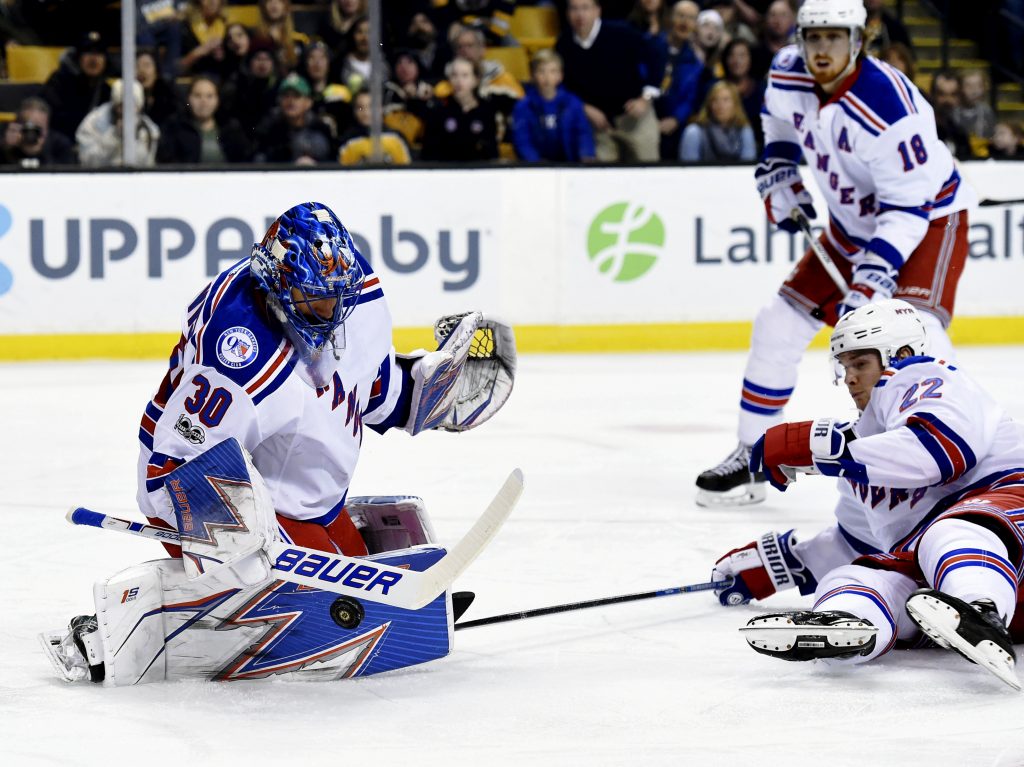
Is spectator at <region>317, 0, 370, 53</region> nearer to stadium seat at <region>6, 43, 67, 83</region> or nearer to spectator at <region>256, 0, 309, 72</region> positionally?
spectator at <region>256, 0, 309, 72</region>

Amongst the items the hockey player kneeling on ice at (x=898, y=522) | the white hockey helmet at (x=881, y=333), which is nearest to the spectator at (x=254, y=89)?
the hockey player kneeling on ice at (x=898, y=522)

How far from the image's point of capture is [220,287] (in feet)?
8.54

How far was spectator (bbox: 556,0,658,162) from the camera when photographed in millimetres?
7617

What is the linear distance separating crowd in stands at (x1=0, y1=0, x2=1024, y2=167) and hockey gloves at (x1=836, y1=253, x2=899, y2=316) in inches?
128

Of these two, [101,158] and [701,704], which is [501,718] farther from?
[101,158]

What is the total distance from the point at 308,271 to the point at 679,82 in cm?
550

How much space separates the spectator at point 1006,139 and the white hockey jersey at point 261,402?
5624mm

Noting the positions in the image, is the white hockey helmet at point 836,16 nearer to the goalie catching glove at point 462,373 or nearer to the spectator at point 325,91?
the goalie catching glove at point 462,373

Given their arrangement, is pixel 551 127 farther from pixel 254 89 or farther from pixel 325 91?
pixel 254 89

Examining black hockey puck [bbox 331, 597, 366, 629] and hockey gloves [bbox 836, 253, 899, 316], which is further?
hockey gloves [bbox 836, 253, 899, 316]

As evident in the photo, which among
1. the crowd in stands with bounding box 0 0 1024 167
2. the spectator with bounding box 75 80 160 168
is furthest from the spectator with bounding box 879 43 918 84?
the spectator with bounding box 75 80 160 168

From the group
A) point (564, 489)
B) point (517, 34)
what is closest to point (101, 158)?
point (517, 34)

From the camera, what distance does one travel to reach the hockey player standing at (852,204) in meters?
4.27

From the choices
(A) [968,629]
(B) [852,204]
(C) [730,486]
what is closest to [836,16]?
(B) [852,204]
